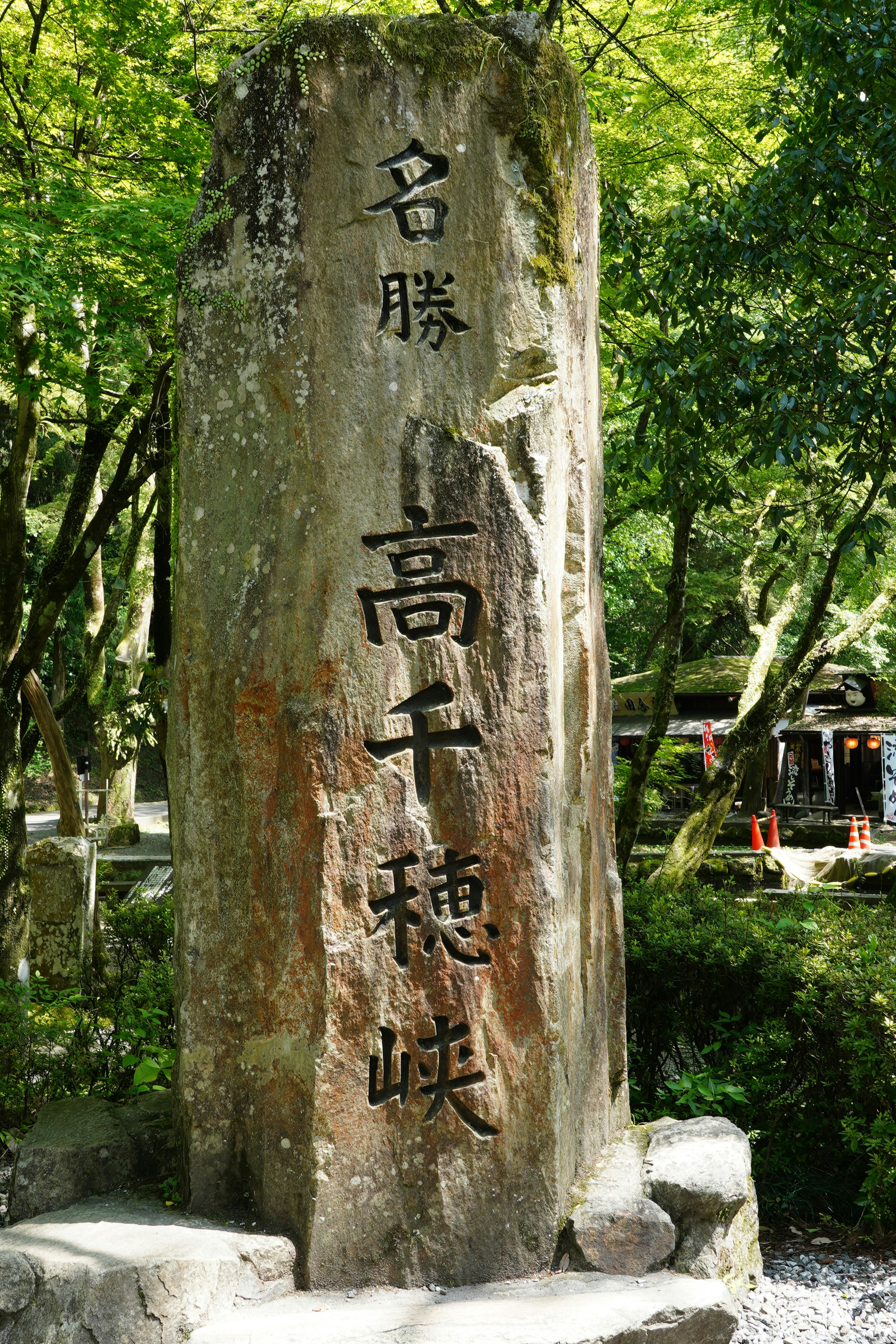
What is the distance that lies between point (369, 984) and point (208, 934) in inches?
24.0

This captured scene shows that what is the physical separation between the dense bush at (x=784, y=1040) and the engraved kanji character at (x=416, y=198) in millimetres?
3584

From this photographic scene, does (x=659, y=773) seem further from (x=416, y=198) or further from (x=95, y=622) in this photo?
(x=416, y=198)

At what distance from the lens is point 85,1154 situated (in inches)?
147

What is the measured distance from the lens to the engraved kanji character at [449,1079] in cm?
341

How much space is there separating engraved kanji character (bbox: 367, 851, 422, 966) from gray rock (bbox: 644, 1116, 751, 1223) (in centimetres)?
122

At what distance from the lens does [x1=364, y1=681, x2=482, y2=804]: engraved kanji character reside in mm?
3498

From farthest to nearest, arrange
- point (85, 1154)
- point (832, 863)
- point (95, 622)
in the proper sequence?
point (95, 622) → point (832, 863) → point (85, 1154)

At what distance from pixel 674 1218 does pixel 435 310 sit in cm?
326

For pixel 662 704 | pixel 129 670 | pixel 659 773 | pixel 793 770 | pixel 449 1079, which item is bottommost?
pixel 449 1079

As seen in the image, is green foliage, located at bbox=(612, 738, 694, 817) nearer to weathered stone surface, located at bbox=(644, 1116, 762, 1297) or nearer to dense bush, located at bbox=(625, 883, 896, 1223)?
dense bush, located at bbox=(625, 883, 896, 1223)

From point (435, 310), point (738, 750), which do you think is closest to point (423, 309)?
point (435, 310)

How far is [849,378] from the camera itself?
550 cm

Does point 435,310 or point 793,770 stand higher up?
point 435,310

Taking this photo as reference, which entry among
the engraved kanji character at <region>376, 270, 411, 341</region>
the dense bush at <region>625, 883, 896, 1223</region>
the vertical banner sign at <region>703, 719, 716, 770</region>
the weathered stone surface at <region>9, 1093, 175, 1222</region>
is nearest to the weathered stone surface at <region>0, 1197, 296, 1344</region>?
the weathered stone surface at <region>9, 1093, 175, 1222</region>
